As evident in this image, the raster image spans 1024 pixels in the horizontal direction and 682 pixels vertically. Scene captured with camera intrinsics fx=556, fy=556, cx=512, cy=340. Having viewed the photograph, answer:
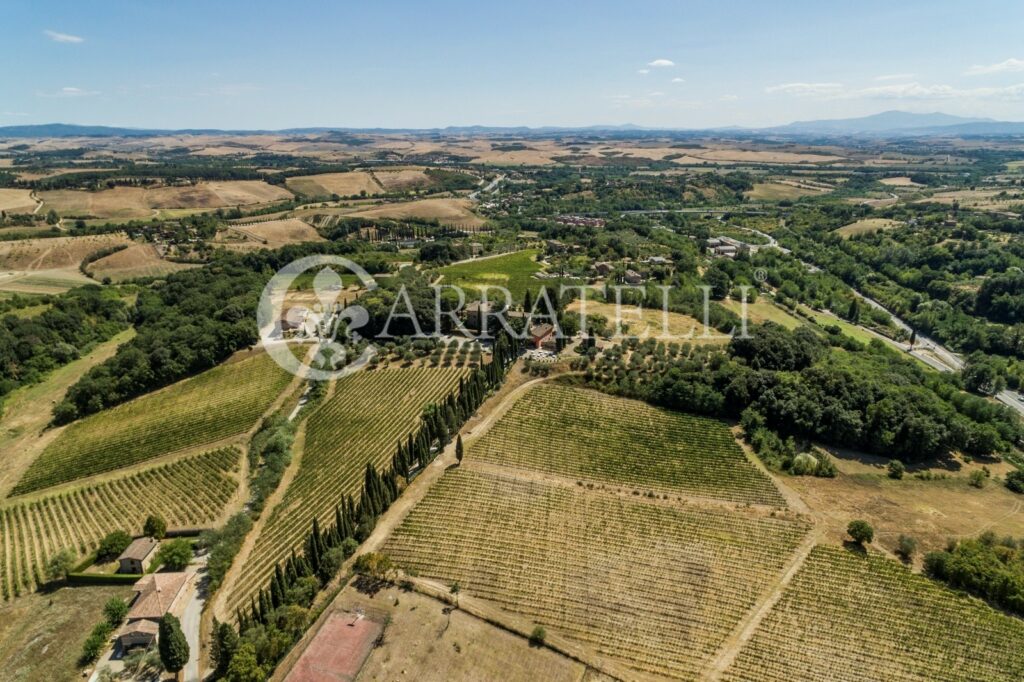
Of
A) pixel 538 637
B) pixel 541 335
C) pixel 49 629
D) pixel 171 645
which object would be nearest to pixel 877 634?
pixel 538 637

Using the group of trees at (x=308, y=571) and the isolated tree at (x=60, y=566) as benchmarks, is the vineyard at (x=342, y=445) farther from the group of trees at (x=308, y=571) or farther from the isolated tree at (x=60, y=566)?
the isolated tree at (x=60, y=566)

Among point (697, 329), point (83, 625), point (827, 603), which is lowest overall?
point (83, 625)

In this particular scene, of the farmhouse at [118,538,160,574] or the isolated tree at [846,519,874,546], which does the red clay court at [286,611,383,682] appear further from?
the isolated tree at [846,519,874,546]

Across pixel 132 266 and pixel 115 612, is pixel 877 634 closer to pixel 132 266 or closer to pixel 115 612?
pixel 115 612

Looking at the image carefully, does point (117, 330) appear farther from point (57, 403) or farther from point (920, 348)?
point (920, 348)

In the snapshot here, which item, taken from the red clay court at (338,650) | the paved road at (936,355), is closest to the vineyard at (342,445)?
the red clay court at (338,650)

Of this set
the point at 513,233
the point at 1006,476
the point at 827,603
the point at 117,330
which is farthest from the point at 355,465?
the point at 513,233

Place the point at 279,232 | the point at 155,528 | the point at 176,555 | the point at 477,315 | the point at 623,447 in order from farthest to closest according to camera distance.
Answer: the point at 279,232
the point at 477,315
the point at 623,447
the point at 155,528
the point at 176,555
